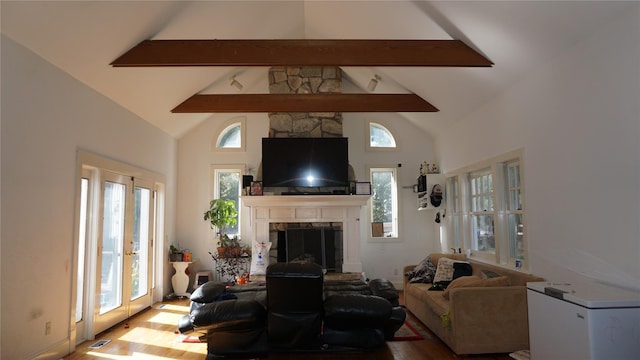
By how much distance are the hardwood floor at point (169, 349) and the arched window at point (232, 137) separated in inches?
148

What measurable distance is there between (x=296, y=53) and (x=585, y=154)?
2.94 m

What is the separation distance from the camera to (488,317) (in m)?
4.00

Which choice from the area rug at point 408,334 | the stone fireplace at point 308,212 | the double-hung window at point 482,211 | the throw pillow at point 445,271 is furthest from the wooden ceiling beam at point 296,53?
the area rug at point 408,334

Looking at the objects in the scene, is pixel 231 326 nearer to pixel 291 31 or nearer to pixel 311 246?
pixel 311 246

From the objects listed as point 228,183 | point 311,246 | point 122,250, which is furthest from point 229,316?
point 228,183

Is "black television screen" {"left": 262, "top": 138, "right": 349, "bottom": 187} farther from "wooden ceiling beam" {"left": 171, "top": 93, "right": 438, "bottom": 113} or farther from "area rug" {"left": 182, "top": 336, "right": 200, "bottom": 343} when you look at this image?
"area rug" {"left": 182, "top": 336, "right": 200, "bottom": 343}

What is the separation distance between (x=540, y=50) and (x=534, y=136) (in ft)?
2.98

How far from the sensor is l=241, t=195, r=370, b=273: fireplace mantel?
288 inches

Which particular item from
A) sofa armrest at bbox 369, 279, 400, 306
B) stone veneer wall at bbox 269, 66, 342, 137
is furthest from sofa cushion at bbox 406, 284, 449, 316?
stone veneer wall at bbox 269, 66, 342, 137

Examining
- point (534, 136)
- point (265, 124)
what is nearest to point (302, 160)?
point (265, 124)

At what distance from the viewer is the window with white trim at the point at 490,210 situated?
4.98 metres

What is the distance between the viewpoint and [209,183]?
26.1ft

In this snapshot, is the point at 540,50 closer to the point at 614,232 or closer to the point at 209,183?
the point at 614,232

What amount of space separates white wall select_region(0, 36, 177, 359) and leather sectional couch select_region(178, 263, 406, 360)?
Result: 136 cm
